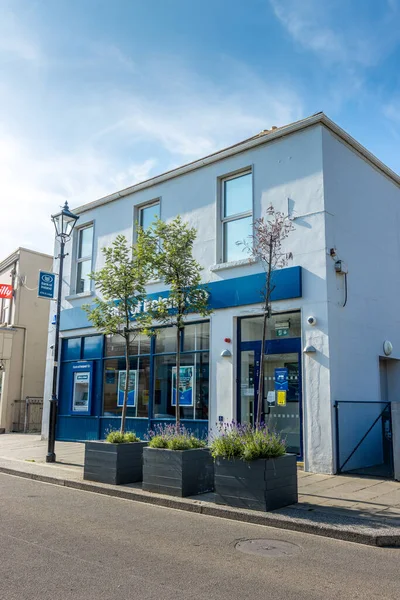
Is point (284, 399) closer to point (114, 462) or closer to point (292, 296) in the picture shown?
point (292, 296)

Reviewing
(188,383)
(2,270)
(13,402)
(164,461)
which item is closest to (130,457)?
(164,461)

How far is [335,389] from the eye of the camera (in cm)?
1078

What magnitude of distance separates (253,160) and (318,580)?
10.3 m

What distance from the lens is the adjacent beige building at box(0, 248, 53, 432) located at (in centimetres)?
2088

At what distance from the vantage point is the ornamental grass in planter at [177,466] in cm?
850

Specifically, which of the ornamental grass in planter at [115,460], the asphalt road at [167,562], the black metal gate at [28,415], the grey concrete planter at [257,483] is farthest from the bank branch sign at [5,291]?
the grey concrete planter at [257,483]

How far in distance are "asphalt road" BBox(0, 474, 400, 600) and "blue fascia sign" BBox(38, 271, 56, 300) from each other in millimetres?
9350

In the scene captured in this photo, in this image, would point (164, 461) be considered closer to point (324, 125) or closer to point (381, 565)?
point (381, 565)

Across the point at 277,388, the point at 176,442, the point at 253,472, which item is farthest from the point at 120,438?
the point at 277,388

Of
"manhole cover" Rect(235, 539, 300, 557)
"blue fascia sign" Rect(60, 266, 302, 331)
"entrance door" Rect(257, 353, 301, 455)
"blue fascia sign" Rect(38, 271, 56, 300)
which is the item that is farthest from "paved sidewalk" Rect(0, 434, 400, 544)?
"blue fascia sign" Rect(38, 271, 56, 300)

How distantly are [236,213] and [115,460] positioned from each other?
6.93m

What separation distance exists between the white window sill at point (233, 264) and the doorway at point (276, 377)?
4.29 ft

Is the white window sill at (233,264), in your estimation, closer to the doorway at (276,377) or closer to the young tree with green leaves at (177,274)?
the doorway at (276,377)

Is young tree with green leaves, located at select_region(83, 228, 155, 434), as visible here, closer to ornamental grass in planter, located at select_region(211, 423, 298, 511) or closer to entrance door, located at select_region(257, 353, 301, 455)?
ornamental grass in planter, located at select_region(211, 423, 298, 511)
